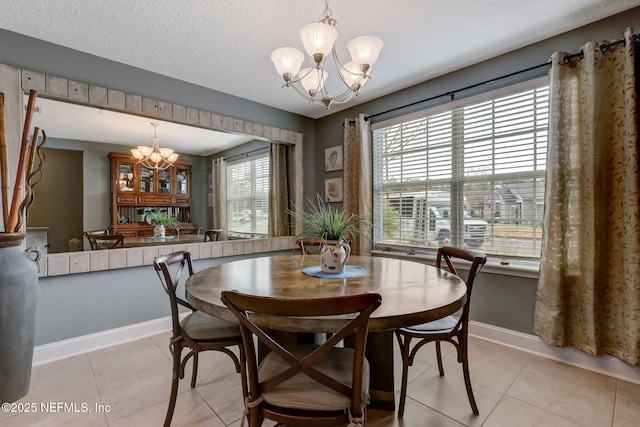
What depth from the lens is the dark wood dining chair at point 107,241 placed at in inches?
100

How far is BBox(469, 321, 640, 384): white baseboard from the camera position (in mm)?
1979

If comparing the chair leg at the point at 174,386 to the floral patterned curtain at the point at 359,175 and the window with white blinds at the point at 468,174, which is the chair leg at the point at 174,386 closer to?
the floral patterned curtain at the point at 359,175

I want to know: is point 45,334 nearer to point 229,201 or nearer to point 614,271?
point 229,201

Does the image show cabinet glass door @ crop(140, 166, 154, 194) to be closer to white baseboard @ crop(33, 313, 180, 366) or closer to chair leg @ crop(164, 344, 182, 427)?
white baseboard @ crop(33, 313, 180, 366)

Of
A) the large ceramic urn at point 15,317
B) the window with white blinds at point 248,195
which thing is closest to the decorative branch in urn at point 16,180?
the large ceramic urn at point 15,317

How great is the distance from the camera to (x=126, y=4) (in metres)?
1.86

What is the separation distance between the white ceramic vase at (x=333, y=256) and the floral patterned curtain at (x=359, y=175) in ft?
5.07

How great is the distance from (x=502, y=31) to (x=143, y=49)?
275 cm

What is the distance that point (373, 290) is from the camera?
4.54ft

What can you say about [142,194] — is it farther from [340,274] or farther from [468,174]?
[468,174]


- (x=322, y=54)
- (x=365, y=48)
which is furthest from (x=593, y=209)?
(x=322, y=54)

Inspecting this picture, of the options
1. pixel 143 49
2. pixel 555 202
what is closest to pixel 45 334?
pixel 143 49

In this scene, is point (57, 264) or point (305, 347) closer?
point (305, 347)

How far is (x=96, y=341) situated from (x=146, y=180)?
4.85 feet
